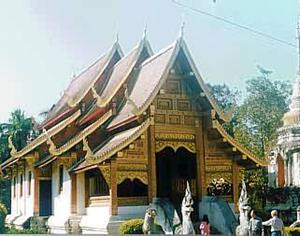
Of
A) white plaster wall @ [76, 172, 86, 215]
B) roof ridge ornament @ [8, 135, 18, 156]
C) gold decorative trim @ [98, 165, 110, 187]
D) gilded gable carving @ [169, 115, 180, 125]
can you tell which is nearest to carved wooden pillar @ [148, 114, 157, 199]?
gilded gable carving @ [169, 115, 180, 125]

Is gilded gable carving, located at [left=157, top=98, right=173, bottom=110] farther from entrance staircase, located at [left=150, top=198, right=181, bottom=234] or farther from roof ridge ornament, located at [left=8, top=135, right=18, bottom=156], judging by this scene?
roof ridge ornament, located at [left=8, top=135, right=18, bottom=156]

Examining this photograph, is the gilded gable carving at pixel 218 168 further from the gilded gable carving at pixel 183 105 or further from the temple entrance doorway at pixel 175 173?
the gilded gable carving at pixel 183 105

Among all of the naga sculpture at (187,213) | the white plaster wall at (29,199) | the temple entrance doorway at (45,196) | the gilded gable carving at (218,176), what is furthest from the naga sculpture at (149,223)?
the white plaster wall at (29,199)

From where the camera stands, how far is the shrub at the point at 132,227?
6930mm

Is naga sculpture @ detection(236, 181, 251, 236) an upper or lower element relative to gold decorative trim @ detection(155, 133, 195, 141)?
lower

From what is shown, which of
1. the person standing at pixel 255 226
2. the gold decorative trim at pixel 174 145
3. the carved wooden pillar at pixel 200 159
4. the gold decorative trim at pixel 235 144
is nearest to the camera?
the person standing at pixel 255 226

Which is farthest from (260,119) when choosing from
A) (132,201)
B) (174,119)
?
(132,201)

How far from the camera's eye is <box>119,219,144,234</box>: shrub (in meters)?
6.93

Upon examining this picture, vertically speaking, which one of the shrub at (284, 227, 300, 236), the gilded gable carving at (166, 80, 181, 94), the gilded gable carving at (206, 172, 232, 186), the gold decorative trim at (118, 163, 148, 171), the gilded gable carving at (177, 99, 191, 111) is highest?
the gilded gable carving at (166, 80, 181, 94)

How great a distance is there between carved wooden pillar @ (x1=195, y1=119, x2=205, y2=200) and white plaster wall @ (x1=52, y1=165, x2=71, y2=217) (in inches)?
72.9

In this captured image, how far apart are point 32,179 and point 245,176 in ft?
10.4

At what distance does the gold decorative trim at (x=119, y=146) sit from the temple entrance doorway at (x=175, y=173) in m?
0.55

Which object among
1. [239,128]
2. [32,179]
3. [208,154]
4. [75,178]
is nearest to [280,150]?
[239,128]

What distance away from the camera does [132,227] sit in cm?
698
